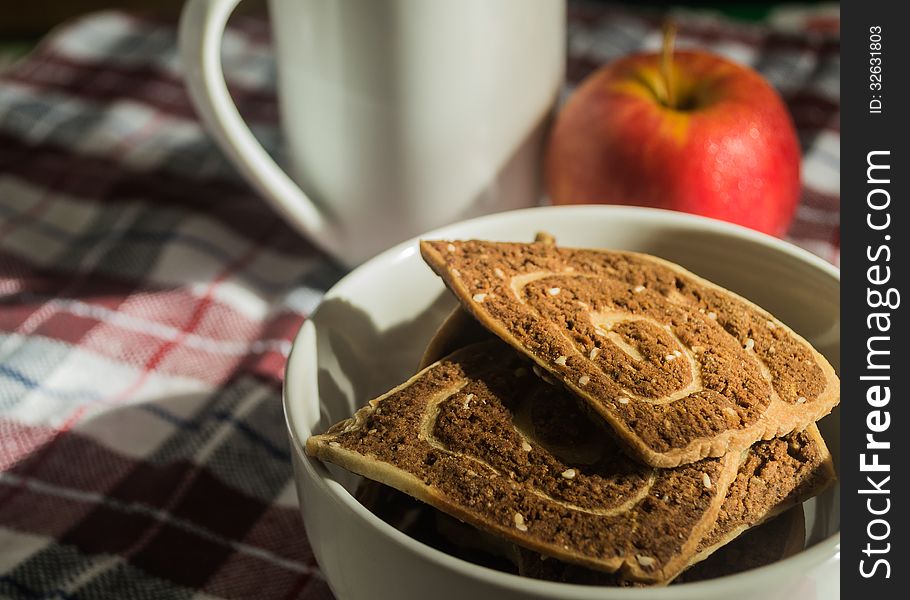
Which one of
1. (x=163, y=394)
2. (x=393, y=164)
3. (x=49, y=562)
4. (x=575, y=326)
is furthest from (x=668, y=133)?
(x=49, y=562)

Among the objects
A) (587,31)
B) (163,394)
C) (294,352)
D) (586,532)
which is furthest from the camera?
(587,31)

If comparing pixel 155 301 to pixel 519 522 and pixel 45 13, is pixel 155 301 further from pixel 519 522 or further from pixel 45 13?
pixel 45 13

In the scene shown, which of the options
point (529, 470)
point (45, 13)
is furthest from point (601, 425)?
point (45, 13)

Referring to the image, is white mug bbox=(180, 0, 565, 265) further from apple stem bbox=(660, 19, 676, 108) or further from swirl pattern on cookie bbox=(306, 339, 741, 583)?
swirl pattern on cookie bbox=(306, 339, 741, 583)

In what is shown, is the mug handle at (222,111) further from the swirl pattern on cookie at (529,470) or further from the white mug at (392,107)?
the swirl pattern on cookie at (529,470)

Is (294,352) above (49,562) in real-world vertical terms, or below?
above

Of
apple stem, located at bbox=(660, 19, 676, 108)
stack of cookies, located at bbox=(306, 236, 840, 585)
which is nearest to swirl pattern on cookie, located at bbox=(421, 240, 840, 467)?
stack of cookies, located at bbox=(306, 236, 840, 585)

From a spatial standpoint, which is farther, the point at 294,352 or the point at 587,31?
the point at 587,31

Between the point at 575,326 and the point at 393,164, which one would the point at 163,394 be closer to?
the point at 393,164

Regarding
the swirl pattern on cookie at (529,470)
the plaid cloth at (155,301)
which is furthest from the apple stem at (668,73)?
the swirl pattern on cookie at (529,470)
